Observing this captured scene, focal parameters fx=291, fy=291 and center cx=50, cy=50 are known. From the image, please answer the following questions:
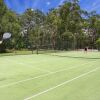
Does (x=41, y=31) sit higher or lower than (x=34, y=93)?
higher

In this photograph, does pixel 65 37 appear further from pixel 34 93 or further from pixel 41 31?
pixel 34 93

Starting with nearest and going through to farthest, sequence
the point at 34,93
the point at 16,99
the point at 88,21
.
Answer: the point at 16,99, the point at 34,93, the point at 88,21

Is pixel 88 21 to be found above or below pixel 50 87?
above

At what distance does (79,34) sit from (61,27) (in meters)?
5.22

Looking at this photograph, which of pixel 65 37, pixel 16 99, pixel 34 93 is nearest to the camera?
pixel 16 99

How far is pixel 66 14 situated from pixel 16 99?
53037 millimetres

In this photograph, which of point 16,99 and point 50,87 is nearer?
point 16,99

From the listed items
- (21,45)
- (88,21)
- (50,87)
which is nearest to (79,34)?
(88,21)

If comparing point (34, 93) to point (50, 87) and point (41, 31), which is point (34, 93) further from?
point (41, 31)

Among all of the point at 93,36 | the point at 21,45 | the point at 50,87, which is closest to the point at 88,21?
the point at 93,36

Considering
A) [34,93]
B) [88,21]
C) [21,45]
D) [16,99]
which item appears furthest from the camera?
[88,21]

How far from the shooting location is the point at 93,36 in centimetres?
7481

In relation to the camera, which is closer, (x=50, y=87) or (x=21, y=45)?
(x=50, y=87)

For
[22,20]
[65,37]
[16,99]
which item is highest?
[22,20]
